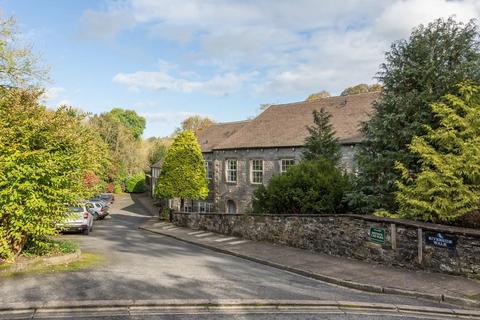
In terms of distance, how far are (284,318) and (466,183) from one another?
298 inches

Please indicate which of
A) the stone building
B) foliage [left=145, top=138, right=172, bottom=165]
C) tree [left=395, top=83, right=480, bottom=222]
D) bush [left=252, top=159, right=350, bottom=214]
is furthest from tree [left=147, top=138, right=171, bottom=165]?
tree [left=395, top=83, right=480, bottom=222]

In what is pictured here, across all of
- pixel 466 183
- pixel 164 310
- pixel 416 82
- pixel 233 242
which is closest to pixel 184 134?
pixel 233 242

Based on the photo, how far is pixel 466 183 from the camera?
11.3 m

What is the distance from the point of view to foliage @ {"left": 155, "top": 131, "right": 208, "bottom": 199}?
103ft

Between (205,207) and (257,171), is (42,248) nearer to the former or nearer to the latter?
(257,171)

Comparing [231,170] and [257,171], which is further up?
[231,170]

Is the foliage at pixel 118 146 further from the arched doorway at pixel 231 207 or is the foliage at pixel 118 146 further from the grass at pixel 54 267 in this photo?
the grass at pixel 54 267

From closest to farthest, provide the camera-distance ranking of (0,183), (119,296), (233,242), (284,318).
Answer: (284,318) < (119,296) < (0,183) < (233,242)

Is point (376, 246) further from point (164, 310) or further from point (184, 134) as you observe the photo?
point (184, 134)

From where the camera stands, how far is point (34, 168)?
960cm

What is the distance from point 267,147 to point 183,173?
726cm

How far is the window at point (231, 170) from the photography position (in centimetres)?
3269

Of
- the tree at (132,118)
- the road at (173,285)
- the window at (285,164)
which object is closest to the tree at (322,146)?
the window at (285,164)

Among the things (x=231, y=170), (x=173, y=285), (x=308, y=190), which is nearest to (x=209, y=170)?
(x=231, y=170)
